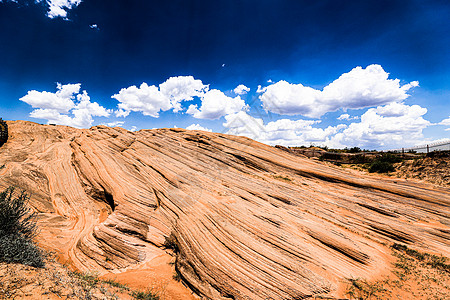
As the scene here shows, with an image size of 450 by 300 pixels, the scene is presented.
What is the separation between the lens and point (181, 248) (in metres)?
9.64

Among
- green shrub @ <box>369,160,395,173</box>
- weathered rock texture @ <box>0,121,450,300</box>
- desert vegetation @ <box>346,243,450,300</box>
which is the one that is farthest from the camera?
green shrub @ <box>369,160,395,173</box>

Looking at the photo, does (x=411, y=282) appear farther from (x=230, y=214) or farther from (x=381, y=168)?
(x=381, y=168)

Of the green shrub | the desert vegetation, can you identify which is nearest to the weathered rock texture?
the desert vegetation

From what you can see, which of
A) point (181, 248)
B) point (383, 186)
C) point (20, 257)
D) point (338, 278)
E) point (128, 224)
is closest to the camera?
point (20, 257)

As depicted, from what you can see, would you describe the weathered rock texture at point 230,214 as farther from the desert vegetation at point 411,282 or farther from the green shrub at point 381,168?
the green shrub at point 381,168

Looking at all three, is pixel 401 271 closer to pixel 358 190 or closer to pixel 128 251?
pixel 358 190

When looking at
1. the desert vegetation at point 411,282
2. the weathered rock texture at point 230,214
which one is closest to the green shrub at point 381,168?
the weathered rock texture at point 230,214

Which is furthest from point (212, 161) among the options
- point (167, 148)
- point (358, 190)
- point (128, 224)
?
point (358, 190)

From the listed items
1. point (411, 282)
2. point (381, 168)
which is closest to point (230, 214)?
point (411, 282)

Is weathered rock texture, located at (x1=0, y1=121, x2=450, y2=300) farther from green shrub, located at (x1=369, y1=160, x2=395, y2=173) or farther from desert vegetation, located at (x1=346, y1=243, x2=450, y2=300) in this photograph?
green shrub, located at (x1=369, y1=160, x2=395, y2=173)

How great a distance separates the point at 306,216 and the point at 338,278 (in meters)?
3.87

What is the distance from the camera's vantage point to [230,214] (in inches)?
421

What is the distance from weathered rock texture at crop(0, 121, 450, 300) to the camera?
7.88 metres

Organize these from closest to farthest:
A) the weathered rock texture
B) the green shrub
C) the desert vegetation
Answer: the desert vegetation < the weathered rock texture < the green shrub
